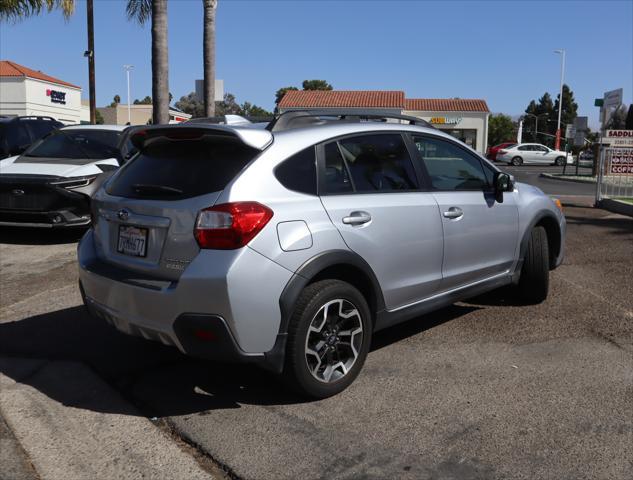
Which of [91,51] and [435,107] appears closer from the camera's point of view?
[91,51]

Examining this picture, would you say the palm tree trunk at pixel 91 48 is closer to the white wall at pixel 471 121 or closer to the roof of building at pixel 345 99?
the roof of building at pixel 345 99

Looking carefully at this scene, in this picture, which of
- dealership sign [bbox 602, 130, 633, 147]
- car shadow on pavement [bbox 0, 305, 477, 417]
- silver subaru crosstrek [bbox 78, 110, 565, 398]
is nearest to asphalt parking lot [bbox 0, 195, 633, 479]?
car shadow on pavement [bbox 0, 305, 477, 417]

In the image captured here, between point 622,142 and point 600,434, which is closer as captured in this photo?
point 600,434

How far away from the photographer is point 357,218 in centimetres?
396

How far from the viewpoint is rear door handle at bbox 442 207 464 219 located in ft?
15.2

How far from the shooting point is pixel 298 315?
3.58 m

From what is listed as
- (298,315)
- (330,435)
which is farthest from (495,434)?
(298,315)

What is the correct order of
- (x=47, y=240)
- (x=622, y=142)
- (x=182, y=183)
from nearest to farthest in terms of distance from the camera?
1. (x=182, y=183)
2. (x=47, y=240)
3. (x=622, y=142)

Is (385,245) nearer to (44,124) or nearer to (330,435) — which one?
(330,435)

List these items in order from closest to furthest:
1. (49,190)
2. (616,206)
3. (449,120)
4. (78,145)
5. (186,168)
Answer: (186,168), (49,190), (78,145), (616,206), (449,120)

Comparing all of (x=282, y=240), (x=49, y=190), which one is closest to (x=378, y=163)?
(x=282, y=240)

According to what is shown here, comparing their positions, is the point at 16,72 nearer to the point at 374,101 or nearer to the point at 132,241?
the point at 374,101

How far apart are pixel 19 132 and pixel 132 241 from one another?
345 inches

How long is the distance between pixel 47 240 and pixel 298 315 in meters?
6.71
